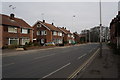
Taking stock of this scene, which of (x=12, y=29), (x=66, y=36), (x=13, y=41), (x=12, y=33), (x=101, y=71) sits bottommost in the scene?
(x=101, y=71)

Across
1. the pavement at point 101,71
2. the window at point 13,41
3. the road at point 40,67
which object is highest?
the window at point 13,41

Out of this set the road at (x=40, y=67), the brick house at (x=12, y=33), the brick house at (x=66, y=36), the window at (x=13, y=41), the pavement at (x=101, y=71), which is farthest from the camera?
the brick house at (x=66, y=36)

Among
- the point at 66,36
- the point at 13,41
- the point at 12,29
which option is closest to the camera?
the point at 13,41

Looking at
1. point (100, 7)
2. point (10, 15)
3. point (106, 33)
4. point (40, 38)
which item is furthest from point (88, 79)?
point (106, 33)

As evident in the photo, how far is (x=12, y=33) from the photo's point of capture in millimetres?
35219

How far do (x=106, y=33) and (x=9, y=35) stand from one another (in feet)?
322

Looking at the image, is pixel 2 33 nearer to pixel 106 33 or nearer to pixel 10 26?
pixel 10 26

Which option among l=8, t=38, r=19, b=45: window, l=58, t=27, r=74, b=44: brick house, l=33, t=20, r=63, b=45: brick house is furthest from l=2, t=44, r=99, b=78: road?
l=58, t=27, r=74, b=44: brick house

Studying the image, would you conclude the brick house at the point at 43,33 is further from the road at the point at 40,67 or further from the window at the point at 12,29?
the road at the point at 40,67

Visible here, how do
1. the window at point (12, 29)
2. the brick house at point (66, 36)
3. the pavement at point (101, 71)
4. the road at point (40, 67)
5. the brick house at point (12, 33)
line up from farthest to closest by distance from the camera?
the brick house at point (66, 36) < the window at point (12, 29) < the brick house at point (12, 33) < the road at point (40, 67) < the pavement at point (101, 71)

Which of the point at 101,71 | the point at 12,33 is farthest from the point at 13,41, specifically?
the point at 101,71

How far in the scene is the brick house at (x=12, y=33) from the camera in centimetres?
3247

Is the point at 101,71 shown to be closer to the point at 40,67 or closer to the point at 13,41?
the point at 40,67

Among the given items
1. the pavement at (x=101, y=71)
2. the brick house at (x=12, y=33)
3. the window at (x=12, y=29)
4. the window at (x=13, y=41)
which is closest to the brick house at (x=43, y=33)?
the brick house at (x=12, y=33)
